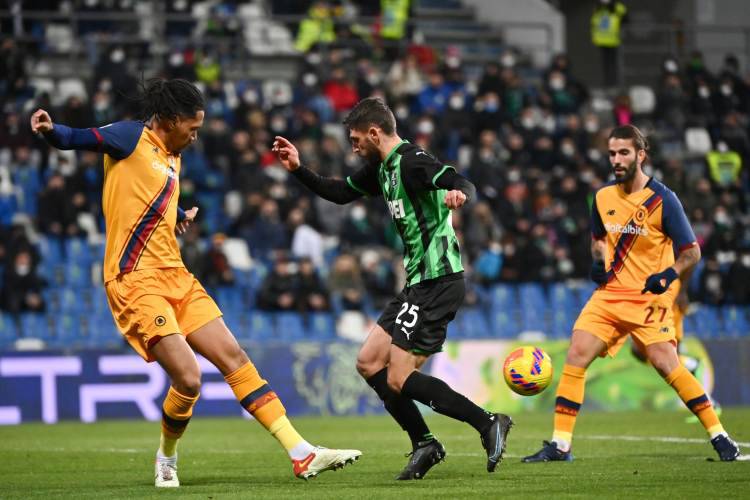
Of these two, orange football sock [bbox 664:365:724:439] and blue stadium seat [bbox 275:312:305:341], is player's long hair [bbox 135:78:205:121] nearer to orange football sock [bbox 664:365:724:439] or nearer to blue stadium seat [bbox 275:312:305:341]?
orange football sock [bbox 664:365:724:439]

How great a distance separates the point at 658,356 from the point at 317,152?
1324 centimetres

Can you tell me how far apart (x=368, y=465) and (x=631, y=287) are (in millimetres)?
2457

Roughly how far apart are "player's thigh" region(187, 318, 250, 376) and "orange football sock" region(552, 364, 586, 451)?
2.76 metres

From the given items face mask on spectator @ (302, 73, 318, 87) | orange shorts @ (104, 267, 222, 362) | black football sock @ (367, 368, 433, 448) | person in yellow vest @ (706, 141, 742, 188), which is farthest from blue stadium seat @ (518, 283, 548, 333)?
orange shorts @ (104, 267, 222, 362)

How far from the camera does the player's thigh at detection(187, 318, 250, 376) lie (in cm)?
828

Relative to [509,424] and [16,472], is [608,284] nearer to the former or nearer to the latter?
[509,424]

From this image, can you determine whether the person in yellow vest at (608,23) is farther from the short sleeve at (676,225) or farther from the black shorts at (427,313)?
the black shorts at (427,313)

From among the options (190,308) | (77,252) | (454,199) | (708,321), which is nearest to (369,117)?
(454,199)

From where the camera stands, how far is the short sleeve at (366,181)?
9.03 metres

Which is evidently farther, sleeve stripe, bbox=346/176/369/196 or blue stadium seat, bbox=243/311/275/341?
blue stadium seat, bbox=243/311/275/341

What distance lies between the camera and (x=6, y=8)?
83.5 feet

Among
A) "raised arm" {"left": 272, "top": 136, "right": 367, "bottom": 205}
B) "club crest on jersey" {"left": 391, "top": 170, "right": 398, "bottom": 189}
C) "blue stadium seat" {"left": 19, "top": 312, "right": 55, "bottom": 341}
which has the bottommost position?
"blue stadium seat" {"left": 19, "top": 312, "right": 55, "bottom": 341}

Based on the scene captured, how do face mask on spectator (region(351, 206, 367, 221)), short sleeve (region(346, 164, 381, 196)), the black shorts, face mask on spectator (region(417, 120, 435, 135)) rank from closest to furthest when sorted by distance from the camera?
the black shorts → short sleeve (region(346, 164, 381, 196)) → face mask on spectator (region(351, 206, 367, 221)) → face mask on spectator (region(417, 120, 435, 135))

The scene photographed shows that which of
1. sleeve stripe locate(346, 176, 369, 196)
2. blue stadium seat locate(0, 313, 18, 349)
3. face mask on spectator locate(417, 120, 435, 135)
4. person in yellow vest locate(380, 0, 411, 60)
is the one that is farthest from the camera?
person in yellow vest locate(380, 0, 411, 60)
